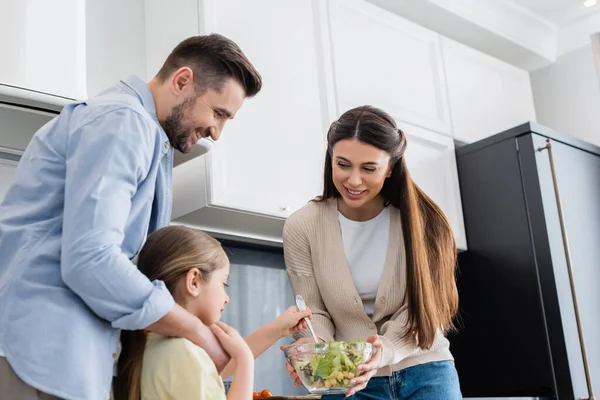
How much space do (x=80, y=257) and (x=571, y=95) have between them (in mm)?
3065

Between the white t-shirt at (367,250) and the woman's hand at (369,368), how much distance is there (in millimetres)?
221

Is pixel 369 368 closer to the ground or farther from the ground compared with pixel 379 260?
closer to the ground

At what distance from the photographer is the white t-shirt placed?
5.60 ft

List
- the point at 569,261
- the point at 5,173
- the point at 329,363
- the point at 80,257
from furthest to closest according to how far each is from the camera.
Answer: the point at 569,261, the point at 5,173, the point at 329,363, the point at 80,257

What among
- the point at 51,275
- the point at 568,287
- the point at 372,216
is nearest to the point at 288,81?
the point at 372,216

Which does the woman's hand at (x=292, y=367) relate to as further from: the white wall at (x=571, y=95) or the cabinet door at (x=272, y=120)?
the white wall at (x=571, y=95)

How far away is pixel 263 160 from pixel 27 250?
121cm

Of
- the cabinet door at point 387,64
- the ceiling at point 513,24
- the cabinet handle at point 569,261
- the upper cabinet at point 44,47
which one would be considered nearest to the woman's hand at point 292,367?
the upper cabinet at point 44,47

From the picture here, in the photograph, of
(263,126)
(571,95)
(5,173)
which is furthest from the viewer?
(571,95)

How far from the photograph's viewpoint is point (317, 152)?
7.84ft

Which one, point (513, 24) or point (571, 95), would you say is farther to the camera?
point (571, 95)

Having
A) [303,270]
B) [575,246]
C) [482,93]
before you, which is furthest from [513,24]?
[303,270]

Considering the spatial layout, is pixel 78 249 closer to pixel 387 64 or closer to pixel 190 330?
pixel 190 330

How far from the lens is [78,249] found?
989 millimetres
